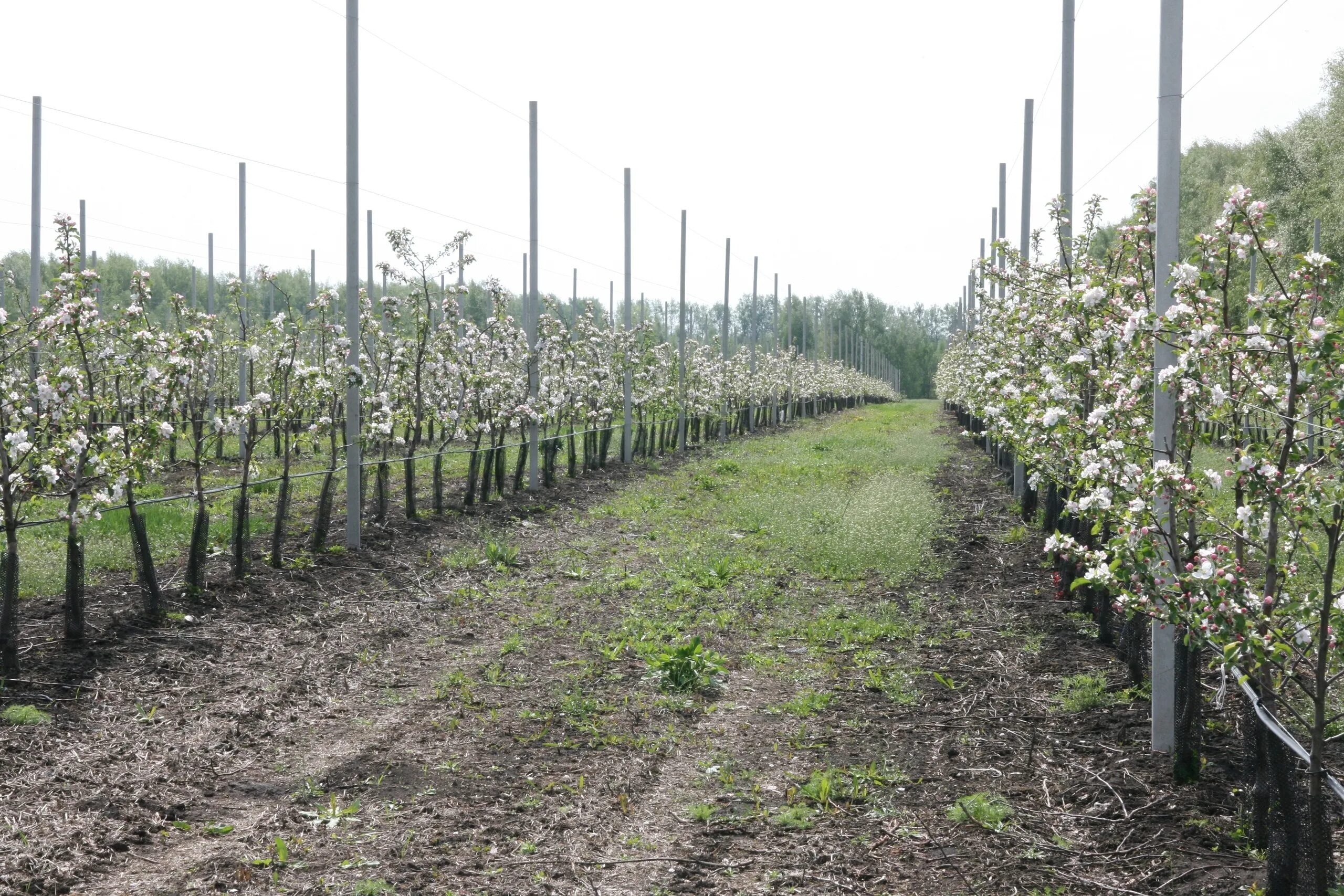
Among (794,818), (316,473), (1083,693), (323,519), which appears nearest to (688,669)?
(794,818)

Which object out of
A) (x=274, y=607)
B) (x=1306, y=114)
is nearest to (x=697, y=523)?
(x=274, y=607)

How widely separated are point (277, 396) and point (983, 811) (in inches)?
560

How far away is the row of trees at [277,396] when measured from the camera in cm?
766

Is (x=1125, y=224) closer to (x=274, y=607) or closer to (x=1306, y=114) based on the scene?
(x=274, y=607)

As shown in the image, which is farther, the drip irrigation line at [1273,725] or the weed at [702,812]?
the weed at [702,812]

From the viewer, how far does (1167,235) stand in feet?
18.4

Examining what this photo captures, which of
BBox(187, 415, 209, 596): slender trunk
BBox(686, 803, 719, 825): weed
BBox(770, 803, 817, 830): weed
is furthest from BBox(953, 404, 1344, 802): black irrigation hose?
BBox(187, 415, 209, 596): slender trunk

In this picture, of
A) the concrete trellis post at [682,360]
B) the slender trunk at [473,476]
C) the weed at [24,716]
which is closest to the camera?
the weed at [24,716]

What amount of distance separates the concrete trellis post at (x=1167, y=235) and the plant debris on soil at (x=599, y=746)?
0.52 metres

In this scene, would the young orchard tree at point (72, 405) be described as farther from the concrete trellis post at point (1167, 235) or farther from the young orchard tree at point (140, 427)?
the concrete trellis post at point (1167, 235)

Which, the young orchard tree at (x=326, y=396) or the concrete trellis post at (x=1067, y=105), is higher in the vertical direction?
the concrete trellis post at (x=1067, y=105)

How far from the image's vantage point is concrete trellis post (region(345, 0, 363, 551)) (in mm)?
12078

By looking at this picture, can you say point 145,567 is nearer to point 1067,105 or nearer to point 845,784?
point 845,784

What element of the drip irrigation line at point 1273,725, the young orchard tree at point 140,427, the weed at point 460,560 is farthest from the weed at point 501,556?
the drip irrigation line at point 1273,725
